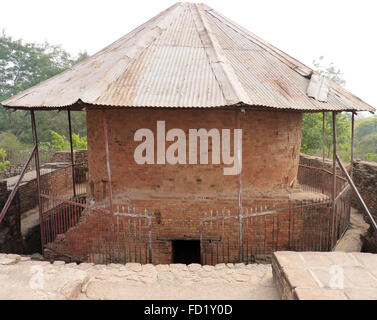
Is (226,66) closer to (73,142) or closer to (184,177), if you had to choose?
(184,177)

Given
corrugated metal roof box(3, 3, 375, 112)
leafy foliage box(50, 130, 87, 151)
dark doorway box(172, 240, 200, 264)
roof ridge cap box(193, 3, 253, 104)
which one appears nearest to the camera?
roof ridge cap box(193, 3, 253, 104)

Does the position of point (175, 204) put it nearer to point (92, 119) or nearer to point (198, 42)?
point (92, 119)

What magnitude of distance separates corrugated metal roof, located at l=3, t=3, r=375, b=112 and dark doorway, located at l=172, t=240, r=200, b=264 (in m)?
3.56

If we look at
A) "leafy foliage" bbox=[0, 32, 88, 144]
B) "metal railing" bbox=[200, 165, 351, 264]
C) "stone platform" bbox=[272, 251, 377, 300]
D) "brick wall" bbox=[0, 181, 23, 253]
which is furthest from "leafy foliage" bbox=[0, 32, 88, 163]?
"stone platform" bbox=[272, 251, 377, 300]

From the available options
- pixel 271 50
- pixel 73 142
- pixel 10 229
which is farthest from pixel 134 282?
pixel 73 142

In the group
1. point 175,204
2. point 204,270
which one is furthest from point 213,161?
point 204,270

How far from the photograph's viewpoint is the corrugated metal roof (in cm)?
498

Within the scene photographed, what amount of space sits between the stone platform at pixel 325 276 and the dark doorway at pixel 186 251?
3408 millimetres

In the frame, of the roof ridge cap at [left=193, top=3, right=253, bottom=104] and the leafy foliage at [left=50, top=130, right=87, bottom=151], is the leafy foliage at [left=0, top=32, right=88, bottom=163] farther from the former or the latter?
the roof ridge cap at [left=193, top=3, right=253, bottom=104]

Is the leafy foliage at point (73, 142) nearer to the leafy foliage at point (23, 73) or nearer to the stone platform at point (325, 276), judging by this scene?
the leafy foliage at point (23, 73)

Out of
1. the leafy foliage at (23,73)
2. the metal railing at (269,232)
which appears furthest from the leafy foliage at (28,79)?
the metal railing at (269,232)

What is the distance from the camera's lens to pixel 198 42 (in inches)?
266

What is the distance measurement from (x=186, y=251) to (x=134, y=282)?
3.22 m

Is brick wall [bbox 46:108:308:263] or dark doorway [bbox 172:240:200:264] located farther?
dark doorway [bbox 172:240:200:264]
